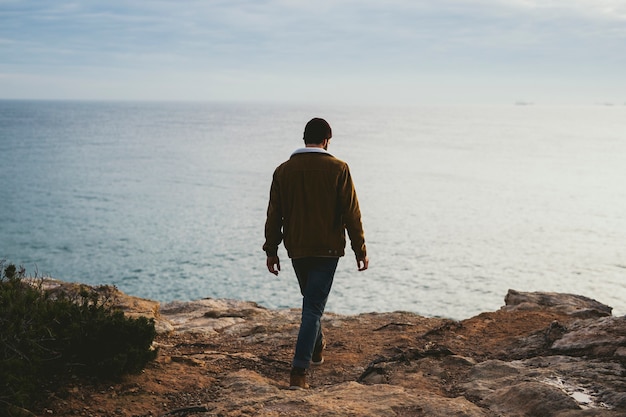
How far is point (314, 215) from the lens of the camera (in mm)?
6152

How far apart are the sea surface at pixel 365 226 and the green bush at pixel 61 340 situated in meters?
26.6

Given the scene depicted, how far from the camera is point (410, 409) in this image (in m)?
5.27

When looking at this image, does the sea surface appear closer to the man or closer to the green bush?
the man

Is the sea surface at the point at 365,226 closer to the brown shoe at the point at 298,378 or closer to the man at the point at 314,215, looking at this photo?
the brown shoe at the point at 298,378

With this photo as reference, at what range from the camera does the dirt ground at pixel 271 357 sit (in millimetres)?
5582

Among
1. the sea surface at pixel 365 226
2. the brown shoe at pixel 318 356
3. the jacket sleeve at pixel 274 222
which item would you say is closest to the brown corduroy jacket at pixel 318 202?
the jacket sleeve at pixel 274 222

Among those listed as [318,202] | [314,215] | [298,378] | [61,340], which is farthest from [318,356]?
[61,340]

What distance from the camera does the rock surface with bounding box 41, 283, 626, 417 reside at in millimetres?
5324

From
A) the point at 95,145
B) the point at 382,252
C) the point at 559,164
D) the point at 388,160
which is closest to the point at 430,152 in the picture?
the point at 388,160

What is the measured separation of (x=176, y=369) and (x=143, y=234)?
4576 centimetres

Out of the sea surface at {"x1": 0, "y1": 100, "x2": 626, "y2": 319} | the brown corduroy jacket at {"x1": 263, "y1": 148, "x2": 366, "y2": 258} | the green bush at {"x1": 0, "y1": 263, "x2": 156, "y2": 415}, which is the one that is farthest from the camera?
the sea surface at {"x1": 0, "y1": 100, "x2": 626, "y2": 319}

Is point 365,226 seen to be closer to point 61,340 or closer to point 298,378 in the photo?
point 298,378

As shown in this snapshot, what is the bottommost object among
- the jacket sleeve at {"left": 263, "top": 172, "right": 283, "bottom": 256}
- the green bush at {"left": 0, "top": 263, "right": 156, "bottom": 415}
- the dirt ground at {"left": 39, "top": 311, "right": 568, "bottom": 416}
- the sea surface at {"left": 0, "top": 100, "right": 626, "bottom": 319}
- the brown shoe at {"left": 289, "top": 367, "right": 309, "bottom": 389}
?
the sea surface at {"left": 0, "top": 100, "right": 626, "bottom": 319}

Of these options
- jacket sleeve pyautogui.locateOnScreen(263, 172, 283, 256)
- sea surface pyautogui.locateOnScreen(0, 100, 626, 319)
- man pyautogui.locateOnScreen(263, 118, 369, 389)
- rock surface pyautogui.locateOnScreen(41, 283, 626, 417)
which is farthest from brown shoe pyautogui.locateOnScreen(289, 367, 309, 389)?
sea surface pyautogui.locateOnScreen(0, 100, 626, 319)
